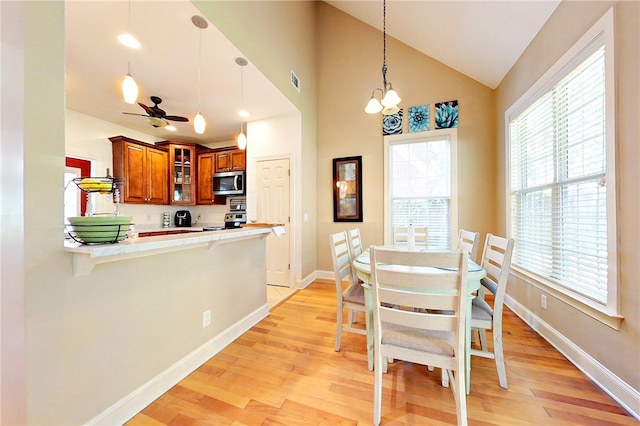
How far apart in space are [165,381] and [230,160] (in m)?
3.62

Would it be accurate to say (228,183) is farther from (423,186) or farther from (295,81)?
(423,186)

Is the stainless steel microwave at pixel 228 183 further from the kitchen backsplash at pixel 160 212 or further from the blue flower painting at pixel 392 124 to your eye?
the blue flower painting at pixel 392 124

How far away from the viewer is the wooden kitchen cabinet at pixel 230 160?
4379 millimetres

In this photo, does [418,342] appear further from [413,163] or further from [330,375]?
[413,163]

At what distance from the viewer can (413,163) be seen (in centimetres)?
368

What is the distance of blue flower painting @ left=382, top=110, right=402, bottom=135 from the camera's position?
12.1ft

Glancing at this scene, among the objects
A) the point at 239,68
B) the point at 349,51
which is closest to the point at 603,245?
the point at 239,68

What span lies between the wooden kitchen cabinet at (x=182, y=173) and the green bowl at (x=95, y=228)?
3.74 meters

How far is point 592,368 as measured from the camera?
1.63 metres

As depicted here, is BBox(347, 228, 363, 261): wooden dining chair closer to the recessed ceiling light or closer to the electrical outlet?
the electrical outlet

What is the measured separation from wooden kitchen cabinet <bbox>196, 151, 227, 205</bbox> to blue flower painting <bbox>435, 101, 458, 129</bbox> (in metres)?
3.92

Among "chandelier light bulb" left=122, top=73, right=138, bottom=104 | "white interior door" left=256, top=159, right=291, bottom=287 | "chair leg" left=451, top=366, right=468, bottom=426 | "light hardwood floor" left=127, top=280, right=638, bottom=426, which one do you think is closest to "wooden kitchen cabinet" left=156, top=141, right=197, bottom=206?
"white interior door" left=256, top=159, right=291, bottom=287

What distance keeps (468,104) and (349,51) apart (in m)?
2.09

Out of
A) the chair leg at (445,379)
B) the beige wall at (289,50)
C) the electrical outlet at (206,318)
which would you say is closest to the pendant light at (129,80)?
the beige wall at (289,50)
